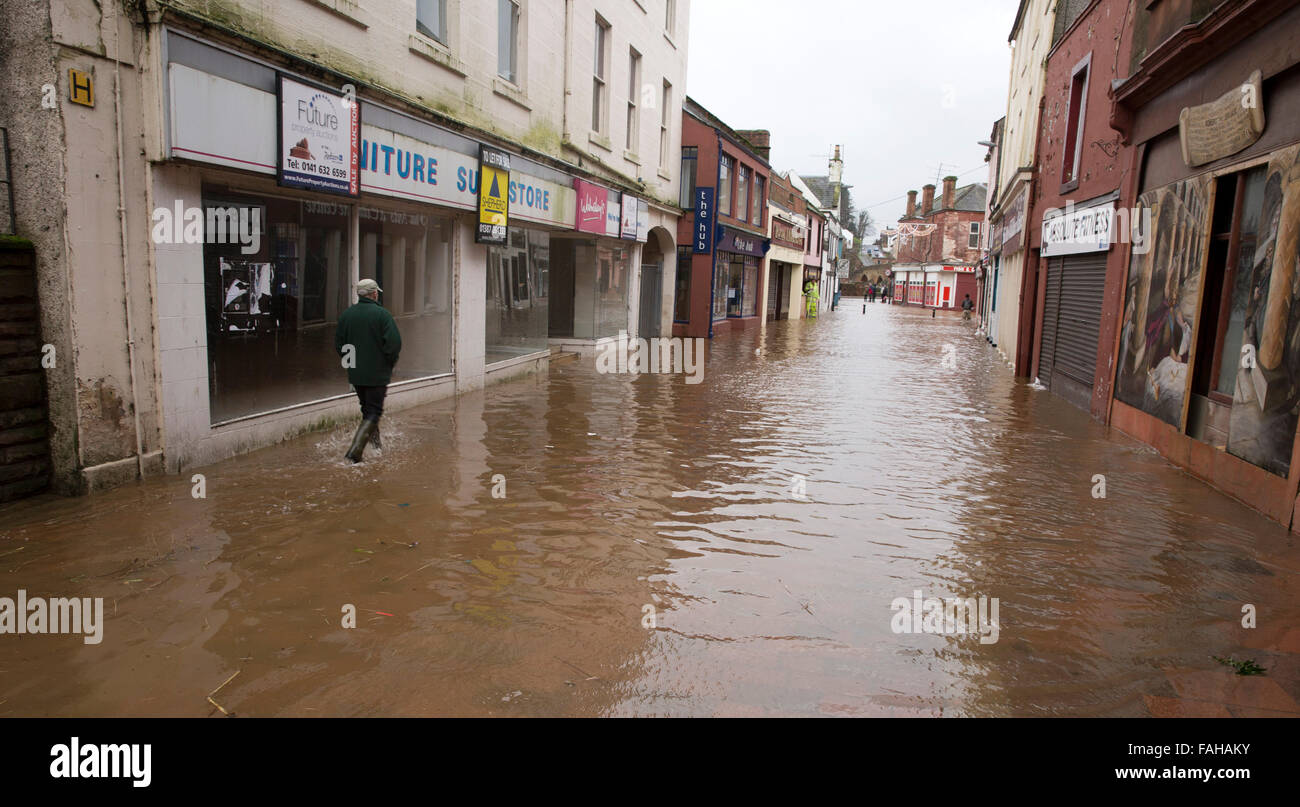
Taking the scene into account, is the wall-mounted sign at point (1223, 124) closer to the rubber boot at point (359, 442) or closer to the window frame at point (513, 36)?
the rubber boot at point (359, 442)

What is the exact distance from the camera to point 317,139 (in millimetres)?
8180

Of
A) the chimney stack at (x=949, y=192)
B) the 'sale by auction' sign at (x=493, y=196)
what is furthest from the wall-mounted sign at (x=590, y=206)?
the chimney stack at (x=949, y=192)

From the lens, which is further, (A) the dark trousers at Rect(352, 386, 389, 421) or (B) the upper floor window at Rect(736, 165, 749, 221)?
(B) the upper floor window at Rect(736, 165, 749, 221)

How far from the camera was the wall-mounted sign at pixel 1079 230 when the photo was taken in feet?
40.3

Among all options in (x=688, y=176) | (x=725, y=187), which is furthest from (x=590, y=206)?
(x=725, y=187)

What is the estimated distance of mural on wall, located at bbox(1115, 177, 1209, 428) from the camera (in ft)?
29.5

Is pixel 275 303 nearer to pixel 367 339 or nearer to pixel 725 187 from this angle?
pixel 367 339

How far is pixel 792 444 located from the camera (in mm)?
9727

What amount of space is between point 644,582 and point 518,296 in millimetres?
10491

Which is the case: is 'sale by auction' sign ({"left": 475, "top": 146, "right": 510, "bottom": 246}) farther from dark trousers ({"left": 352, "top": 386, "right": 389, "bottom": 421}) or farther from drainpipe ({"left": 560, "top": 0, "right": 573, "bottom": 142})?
dark trousers ({"left": 352, "top": 386, "right": 389, "bottom": 421})

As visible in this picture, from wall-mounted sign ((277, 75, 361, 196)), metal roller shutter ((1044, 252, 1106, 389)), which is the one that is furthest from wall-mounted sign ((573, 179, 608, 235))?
metal roller shutter ((1044, 252, 1106, 389))

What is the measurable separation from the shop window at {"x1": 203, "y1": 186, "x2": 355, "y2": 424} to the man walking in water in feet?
3.83
